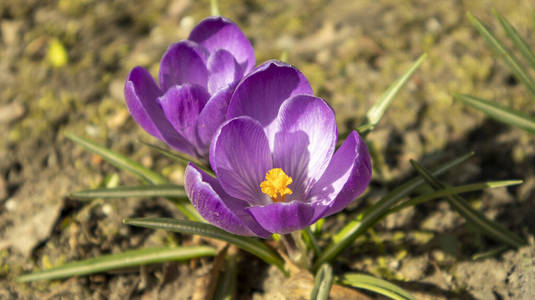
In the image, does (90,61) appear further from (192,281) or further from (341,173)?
(341,173)

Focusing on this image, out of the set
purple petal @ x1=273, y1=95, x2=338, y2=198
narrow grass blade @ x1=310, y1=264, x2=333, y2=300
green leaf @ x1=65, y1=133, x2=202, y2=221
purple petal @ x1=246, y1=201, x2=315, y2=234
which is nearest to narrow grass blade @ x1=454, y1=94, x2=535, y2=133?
purple petal @ x1=273, y1=95, x2=338, y2=198

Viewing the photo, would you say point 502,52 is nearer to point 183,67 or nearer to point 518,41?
point 518,41

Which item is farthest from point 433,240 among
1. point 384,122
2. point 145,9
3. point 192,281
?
point 145,9

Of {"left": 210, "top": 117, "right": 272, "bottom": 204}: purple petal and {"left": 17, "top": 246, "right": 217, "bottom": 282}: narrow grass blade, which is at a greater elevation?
{"left": 210, "top": 117, "right": 272, "bottom": 204}: purple petal

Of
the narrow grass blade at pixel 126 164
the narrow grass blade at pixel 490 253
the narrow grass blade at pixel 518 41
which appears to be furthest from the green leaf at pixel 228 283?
the narrow grass blade at pixel 518 41

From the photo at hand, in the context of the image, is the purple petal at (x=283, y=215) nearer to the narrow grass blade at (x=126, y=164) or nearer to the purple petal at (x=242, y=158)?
the purple petal at (x=242, y=158)

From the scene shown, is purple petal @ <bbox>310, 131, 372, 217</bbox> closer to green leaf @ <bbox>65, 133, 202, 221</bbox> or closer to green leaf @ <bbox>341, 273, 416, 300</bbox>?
green leaf @ <bbox>341, 273, 416, 300</bbox>
